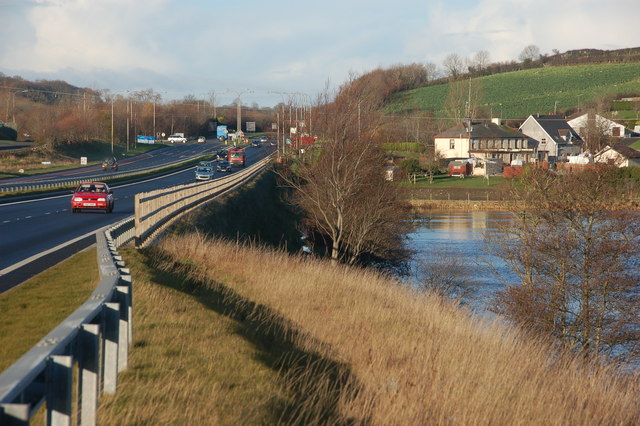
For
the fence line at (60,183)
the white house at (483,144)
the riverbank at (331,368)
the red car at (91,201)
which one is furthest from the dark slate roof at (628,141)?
the riverbank at (331,368)

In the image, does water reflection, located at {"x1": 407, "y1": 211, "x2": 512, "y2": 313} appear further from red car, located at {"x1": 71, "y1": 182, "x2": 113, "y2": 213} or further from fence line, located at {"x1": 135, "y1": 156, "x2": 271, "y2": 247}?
red car, located at {"x1": 71, "y1": 182, "x2": 113, "y2": 213}

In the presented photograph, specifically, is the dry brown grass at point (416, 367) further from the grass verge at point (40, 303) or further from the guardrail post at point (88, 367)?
the guardrail post at point (88, 367)

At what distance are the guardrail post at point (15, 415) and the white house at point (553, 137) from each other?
12074 centimetres

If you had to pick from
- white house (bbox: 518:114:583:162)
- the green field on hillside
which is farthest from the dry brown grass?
the green field on hillside

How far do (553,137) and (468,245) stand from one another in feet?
263

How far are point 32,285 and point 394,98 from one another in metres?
165

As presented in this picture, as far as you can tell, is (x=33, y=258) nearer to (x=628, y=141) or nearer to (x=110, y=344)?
(x=110, y=344)

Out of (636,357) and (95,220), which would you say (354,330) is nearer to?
(636,357)

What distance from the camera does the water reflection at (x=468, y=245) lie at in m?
36.9

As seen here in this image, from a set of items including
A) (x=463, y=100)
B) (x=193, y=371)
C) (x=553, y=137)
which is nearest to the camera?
(x=193, y=371)

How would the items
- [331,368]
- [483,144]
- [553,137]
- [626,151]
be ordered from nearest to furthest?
[331,368] → [626,151] → [483,144] → [553,137]

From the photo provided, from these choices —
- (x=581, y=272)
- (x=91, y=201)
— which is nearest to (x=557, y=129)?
(x=581, y=272)

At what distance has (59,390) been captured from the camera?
4.38 meters

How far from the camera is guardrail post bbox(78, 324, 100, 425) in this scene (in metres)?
5.17
